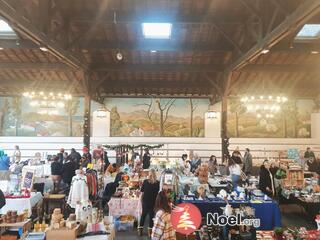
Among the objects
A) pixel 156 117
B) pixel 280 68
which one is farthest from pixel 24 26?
Result: pixel 156 117

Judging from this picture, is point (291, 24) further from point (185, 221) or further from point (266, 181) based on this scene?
point (266, 181)

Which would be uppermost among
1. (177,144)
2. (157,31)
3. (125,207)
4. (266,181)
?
(157,31)

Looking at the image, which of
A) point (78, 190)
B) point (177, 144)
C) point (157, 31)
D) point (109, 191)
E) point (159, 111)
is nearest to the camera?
point (78, 190)

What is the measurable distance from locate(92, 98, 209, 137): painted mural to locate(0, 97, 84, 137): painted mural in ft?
6.18

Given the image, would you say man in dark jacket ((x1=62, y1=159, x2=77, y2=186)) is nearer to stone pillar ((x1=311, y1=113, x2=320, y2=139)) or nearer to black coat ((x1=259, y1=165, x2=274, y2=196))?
black coat ((x1=259, y1=165, x2=274, y2=196))

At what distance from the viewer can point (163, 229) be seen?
484 centimetres

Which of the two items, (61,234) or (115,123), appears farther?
(115,123)

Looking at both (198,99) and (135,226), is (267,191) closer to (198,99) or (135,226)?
(135,226)

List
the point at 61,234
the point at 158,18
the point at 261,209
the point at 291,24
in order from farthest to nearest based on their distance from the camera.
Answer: the point at 158,18 < the point at 261,209 < the point at 291,24 < the point at 61,234

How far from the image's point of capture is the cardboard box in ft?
15.6

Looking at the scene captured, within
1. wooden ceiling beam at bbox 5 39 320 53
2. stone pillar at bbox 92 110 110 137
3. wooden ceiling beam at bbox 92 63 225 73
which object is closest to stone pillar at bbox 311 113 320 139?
wooden ceiling beam at bbox 92 63 225 73

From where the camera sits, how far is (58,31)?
28.8 feet

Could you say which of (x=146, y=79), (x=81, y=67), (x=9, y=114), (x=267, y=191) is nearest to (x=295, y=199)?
(x=267, y=191)

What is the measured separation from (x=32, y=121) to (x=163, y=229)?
1334cm
